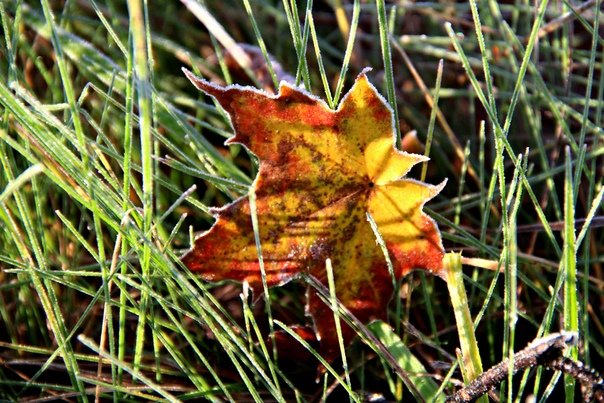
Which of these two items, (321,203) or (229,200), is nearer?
(321,203)

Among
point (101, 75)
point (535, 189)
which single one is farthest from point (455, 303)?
point (101, 75)

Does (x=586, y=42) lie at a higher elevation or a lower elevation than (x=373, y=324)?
higher

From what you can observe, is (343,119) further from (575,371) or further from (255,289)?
(575,371)
